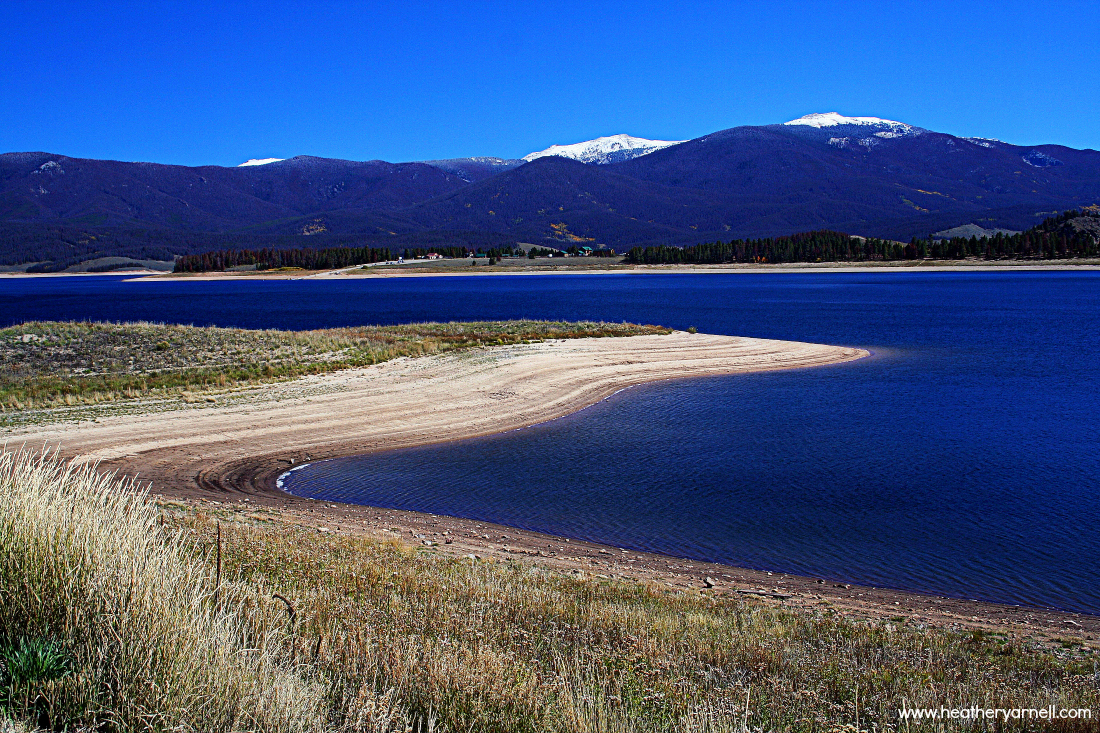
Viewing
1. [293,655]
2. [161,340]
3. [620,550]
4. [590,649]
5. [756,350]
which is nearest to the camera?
[293,655]

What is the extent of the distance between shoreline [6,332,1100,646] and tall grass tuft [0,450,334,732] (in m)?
5.80

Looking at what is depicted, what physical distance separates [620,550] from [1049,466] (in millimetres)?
11388

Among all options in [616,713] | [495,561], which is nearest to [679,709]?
[616,713]

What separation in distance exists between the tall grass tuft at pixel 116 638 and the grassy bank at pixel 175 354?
18.4 m

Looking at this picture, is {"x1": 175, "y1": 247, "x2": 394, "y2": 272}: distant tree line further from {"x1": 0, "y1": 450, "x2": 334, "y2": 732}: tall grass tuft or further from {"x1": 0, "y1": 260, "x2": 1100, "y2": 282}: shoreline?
{"x1": 0, "y1": 450, "x2": 334, "y2": 732}: tall grass tuft

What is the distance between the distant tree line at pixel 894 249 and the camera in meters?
132

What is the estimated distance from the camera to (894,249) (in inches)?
5842

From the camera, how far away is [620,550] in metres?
11.4

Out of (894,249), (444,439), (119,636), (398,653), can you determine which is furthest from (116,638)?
(894,249)

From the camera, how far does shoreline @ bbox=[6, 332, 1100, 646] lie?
966 cm

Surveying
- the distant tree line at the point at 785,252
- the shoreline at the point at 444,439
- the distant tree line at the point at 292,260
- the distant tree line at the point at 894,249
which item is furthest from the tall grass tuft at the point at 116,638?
the distant tree line at the point at 292,260

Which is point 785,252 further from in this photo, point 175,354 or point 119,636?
point 119,636

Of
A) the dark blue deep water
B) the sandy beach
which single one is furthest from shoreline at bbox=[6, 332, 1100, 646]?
the dark blue deep water

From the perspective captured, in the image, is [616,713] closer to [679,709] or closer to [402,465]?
[679,709]
